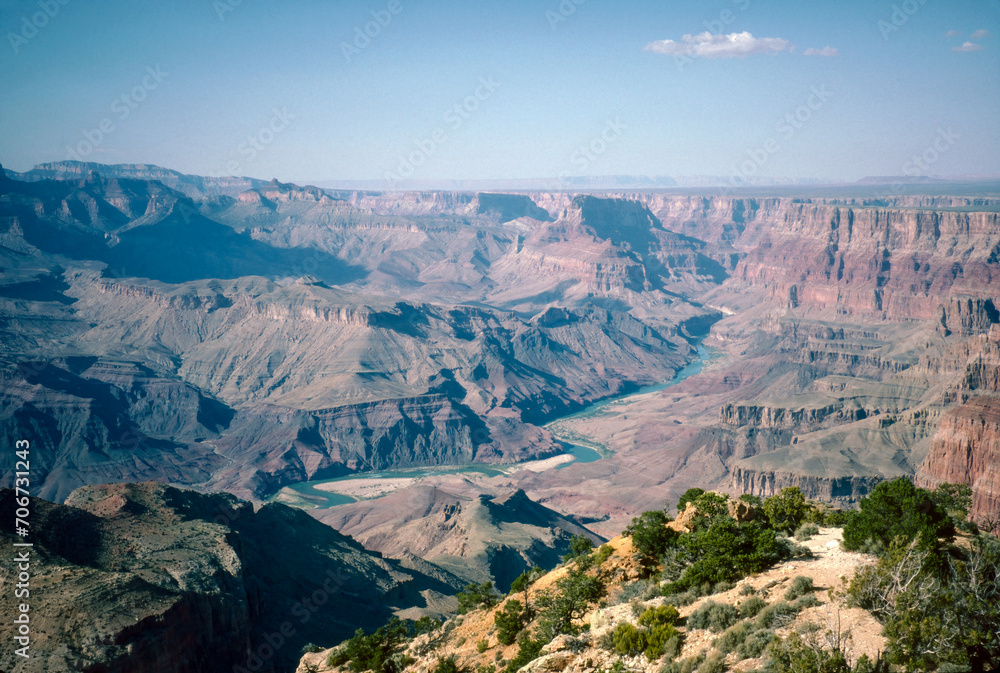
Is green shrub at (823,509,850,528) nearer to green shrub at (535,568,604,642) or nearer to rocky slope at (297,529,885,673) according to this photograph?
rocky slope at (297,529,885,673)

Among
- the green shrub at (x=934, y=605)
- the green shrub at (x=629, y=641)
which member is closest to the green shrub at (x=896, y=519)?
the green shrub at (x=934, y=605)

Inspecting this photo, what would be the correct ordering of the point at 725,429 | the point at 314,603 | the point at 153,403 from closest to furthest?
the point at 314,603, the point at 725,429, the point at 153,403

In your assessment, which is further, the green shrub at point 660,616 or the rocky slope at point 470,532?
the rocky slope at point 470,532

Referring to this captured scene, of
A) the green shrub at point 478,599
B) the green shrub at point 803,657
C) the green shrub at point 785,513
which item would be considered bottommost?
the green shrub at point 478,599

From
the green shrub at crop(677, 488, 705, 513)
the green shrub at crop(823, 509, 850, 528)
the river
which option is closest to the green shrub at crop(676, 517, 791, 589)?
the green shrub at crop(823, 509, 850, 528)

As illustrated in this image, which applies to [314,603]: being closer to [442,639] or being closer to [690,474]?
[442,639]

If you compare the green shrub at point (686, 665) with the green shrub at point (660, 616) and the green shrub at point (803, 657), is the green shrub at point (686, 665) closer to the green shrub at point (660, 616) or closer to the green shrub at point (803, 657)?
the green shrub at point (803, 657)

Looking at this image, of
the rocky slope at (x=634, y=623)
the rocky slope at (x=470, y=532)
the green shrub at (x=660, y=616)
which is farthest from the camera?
the rocky slope at (x=470, y=532)

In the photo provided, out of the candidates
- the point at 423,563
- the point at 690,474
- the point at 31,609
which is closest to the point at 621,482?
the point at 690,474
